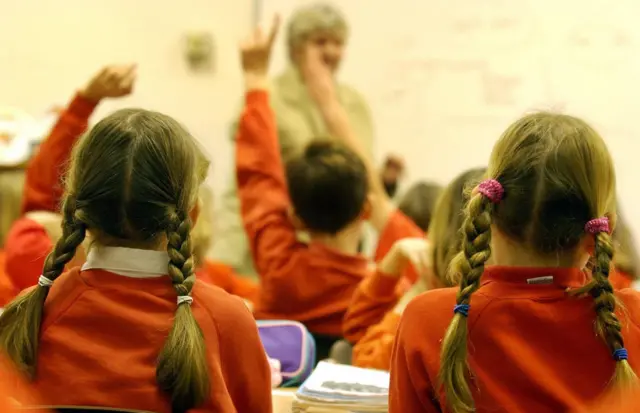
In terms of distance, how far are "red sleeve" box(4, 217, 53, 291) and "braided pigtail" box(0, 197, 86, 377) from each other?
61cm

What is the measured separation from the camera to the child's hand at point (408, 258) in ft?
5.51

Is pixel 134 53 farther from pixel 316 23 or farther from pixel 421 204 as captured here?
pixel 421 204

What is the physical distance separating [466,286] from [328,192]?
873 mm

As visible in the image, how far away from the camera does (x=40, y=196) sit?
2.05 m

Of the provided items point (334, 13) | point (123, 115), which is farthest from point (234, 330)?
point (334, 13)

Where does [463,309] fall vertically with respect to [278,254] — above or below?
above

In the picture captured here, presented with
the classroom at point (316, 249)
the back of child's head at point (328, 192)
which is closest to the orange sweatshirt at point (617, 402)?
the classroom at point (316, 249)

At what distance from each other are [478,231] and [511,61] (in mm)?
2517

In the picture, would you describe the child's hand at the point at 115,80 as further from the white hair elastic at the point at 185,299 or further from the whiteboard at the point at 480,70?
the whiteboard at the point at 480,70

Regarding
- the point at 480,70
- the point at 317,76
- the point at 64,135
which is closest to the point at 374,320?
the point at 64,135

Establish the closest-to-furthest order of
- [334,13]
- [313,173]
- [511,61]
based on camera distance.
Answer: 1. [313,173]
2. [334,13]
3. [511,61]

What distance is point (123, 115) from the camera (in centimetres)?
122

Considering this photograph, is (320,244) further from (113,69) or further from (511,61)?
(511,61)

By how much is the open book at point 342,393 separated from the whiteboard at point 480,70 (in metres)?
2.09
